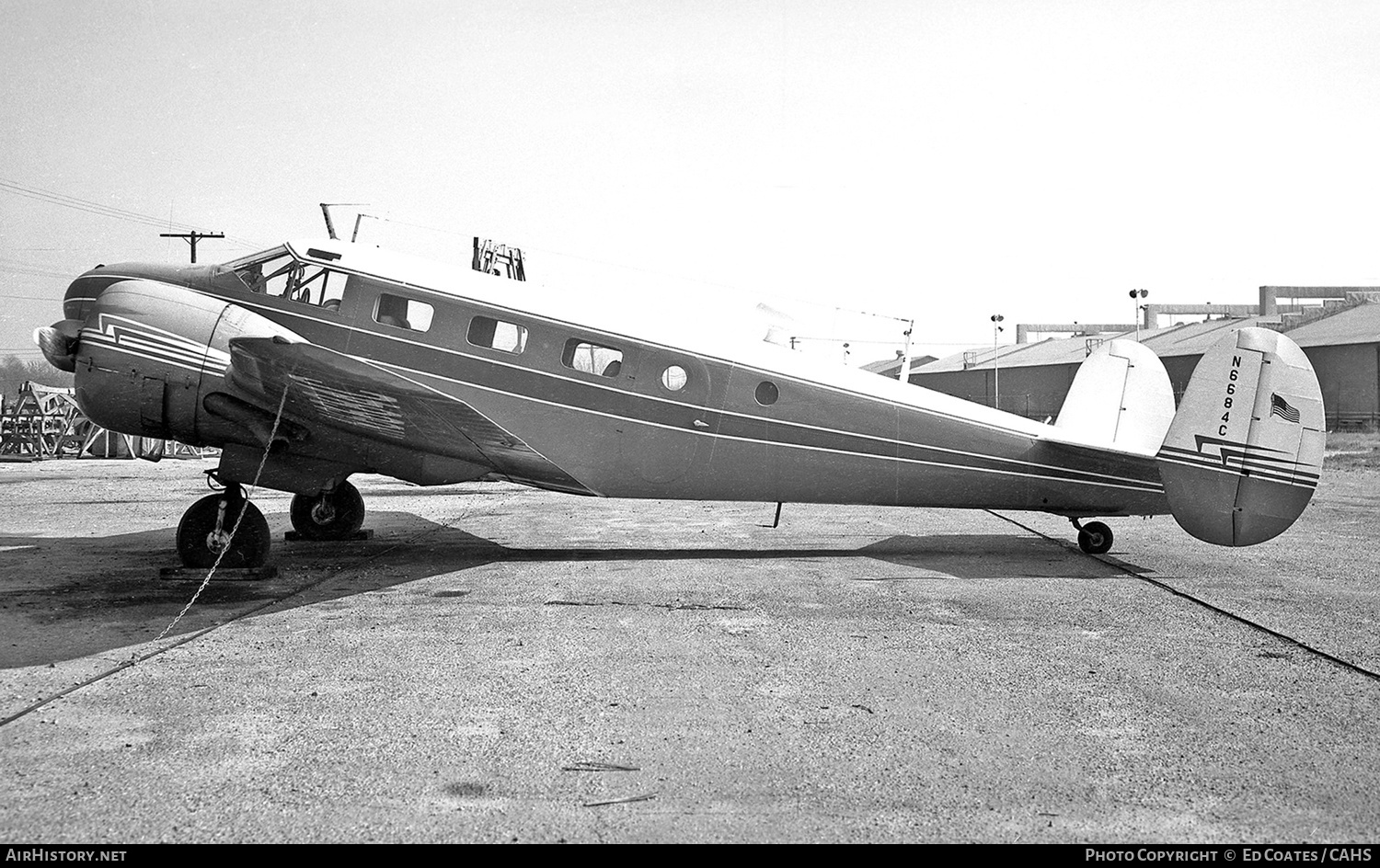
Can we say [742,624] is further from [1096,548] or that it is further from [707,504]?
[707,504]

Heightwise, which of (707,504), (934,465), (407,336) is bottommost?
(707,504)

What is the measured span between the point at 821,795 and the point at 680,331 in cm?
679

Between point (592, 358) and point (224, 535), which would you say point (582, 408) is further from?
point (224, 535)

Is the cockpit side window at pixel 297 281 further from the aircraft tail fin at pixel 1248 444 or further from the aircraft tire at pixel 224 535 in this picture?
the aircraft tail fin at pixel 1248 444

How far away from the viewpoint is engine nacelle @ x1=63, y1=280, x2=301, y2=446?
8.20m

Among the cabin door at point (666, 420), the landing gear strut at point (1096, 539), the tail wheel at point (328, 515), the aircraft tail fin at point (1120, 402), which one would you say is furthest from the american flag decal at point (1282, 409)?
the tail wheel at point (328, 515)

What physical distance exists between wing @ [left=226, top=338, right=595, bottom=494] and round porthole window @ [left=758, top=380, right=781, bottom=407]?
2204 millimetres

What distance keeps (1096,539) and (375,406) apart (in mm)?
8110

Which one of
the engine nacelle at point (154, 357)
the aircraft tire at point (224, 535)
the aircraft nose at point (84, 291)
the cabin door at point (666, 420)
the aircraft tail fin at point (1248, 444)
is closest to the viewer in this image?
the engine nacelle at point (154, 357)

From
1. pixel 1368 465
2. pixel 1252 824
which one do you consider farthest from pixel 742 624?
pixel 1368 465

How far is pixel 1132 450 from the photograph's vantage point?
991 centimetres

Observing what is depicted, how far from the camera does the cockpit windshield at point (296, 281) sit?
9.23m

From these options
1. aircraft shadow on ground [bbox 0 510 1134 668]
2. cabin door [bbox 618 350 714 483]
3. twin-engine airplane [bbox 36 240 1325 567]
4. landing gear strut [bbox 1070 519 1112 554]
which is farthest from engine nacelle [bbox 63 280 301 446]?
landing gear strut [bbox 1070 519 1112 554]

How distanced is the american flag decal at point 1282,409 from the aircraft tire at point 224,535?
9.87m
